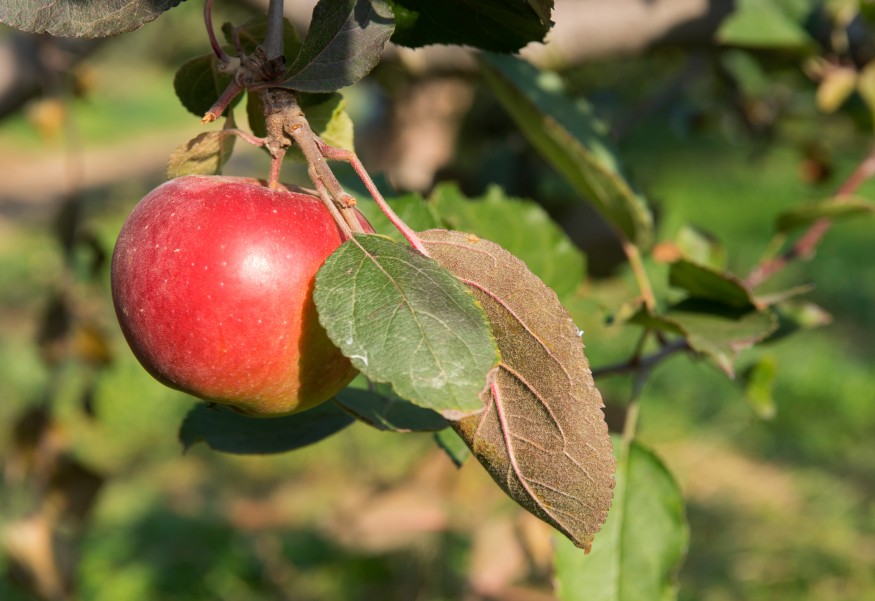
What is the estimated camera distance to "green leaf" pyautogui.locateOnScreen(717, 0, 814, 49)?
45.8 inches

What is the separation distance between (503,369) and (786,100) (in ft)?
4.85

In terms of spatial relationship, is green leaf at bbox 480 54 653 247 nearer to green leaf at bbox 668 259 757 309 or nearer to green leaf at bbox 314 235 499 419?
green leaf at bbox 668 259 757 309

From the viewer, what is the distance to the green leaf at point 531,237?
0.91 metres

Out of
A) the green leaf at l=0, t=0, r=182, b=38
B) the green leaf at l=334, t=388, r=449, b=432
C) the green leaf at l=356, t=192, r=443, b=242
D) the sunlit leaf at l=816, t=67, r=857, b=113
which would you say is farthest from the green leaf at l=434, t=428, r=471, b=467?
the sunlit leaf at l=816, t=67, r=857, b=113

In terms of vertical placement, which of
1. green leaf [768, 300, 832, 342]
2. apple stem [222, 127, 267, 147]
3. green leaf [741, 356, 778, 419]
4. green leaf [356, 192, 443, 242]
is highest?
apple stem [222, 127, 267, 147]

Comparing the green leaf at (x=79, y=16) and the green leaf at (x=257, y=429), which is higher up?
the green leaf at (x=79, y=16)

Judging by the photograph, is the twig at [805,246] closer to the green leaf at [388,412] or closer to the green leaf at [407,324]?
the green leaf at [388,412]

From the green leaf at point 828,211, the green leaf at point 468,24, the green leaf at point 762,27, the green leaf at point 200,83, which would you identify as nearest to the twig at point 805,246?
the green leaf at point 828,211

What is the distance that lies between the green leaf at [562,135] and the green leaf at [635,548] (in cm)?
24

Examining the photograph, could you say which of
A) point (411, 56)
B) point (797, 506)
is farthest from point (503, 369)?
point (797, 506)

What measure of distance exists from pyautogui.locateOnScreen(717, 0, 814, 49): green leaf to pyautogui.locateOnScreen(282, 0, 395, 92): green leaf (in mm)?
748

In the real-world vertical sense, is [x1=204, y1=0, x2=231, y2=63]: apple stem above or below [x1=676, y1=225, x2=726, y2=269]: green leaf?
above

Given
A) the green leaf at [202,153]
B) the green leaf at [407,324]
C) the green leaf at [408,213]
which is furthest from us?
the green leaf at [408,213]

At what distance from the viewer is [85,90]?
171 centimetres
